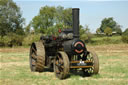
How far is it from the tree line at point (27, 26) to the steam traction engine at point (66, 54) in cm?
2193

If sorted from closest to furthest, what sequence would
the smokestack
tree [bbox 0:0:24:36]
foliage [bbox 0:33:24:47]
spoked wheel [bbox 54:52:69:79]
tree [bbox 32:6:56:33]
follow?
spoked wheel [bbox 54:52:69:79]
the smokestack
foliage [bbox 0:33:24:47]
tree [bbox 0:0:24:36]
tree [bbox 32:6:56:33]

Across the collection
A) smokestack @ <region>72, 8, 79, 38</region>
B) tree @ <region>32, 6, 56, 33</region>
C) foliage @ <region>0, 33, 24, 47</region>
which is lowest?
foliage @ <region>0, 33, 24, 47</region>

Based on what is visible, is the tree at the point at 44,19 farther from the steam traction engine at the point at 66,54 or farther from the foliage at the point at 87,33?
the steam traction engine at the point at 66,54

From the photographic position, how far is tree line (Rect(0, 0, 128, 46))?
137 feet

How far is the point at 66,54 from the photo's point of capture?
30.6 ft

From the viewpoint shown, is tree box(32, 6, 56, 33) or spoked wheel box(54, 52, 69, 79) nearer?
spoked wheel box(54, 52, 69, 79)

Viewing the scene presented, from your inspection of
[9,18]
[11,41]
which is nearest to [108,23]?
[9,18]

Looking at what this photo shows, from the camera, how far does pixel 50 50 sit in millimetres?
11711

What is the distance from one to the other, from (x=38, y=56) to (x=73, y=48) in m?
2.05

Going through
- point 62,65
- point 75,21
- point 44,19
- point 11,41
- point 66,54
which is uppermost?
point 44,19

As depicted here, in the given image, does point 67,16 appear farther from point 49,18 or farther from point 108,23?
point 108,23

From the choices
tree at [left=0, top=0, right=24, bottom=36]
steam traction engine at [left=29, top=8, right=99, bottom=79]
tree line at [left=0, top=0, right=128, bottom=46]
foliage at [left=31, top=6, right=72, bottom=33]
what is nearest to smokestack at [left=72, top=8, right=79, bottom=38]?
steam traction engine at [left=29, top=8, right=99, bottom=79]

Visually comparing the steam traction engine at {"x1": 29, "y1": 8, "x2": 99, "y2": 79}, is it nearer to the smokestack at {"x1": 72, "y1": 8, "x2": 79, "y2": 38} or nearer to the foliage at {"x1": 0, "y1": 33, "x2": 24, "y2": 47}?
the smokestack at {"x1": 72, "y1": 8, "x2": 79, "y2": 38}

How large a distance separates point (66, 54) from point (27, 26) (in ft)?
171
